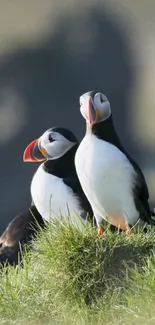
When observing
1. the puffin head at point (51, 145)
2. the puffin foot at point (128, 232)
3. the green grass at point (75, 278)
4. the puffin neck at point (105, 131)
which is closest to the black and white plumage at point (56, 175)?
the puffin head at point (51, 145)

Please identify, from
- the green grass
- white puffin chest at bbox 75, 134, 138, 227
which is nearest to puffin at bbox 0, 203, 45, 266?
white puffin chest at bbox 75, 134, 138, 227

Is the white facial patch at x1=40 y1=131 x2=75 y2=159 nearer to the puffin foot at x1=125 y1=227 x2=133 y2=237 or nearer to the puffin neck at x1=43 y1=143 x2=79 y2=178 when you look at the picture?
the puffin neck at x1=43 y1=143 x2=79 y2=178

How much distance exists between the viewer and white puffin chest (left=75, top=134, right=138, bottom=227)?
5.27 m

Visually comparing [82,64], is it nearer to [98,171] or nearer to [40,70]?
[40,70]

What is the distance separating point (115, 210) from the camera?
5.41 meters

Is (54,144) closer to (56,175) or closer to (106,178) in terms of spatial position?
(56,175)

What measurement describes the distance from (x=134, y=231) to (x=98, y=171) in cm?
42

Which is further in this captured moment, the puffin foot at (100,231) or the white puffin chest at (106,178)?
the white puffin chest at (106,178)

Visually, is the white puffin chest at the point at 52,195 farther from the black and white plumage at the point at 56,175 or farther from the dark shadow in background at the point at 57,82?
the dark shadow in background at the point at 57,82

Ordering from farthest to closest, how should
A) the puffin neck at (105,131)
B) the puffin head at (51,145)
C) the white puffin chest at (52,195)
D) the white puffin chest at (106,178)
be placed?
the puffin head at (51,145), the white puffin chest at (52,195), the puffin neck at (105,131), the white puffin chest at (106,178)

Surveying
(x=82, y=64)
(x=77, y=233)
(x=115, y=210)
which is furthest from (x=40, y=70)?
(x=77, y=233)

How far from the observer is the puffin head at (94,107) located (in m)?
5.29

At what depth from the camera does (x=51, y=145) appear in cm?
598

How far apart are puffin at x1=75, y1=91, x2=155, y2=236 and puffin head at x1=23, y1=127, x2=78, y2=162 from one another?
58cm
